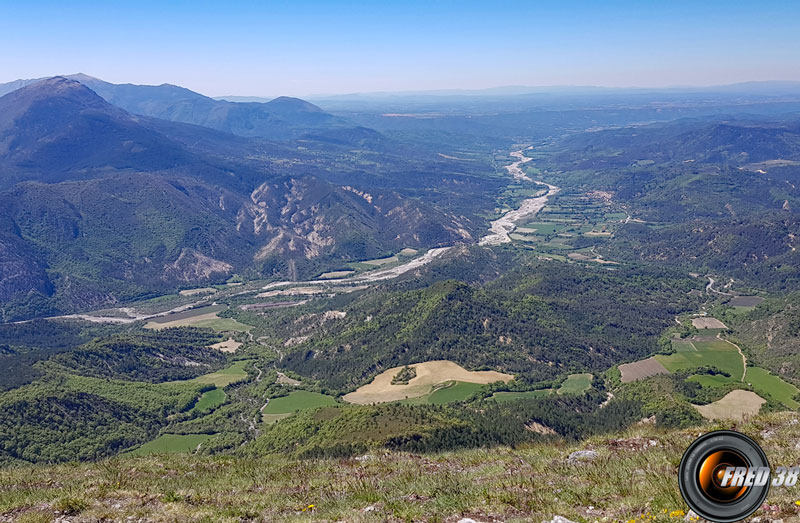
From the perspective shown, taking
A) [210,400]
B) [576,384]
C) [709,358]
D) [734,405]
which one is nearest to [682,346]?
[709,358]

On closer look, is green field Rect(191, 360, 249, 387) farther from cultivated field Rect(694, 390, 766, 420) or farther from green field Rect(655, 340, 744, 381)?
green field Rect(655, 340, 744, 381)

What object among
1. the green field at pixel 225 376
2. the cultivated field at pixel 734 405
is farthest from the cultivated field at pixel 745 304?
the green field at pixel 225 376

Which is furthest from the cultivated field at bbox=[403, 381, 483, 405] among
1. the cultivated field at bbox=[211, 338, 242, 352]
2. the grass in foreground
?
the grass in foreground

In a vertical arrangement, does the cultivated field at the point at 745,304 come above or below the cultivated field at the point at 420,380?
below

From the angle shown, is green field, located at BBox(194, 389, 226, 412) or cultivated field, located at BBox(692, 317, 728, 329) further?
cultivated field, located at BBox(692, 317, 728, 329)

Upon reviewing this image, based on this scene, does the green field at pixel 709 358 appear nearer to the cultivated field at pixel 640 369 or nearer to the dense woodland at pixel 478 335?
the cultivated field at pixel 640 369

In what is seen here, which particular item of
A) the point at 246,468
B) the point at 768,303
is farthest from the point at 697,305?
the point at 246,468
